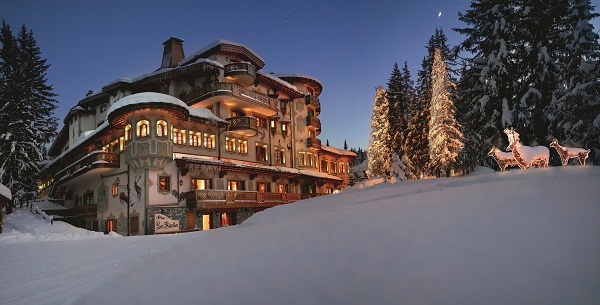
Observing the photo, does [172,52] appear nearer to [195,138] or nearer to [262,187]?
[195,138]

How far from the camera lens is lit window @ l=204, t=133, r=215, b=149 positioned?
3238 centimetres

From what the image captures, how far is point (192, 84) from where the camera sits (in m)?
35.2

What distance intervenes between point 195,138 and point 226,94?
5257 mm

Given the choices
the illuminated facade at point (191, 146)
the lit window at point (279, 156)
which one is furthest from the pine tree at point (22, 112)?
the lit window at point (279, 156)

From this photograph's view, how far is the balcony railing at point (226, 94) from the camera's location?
106 ft

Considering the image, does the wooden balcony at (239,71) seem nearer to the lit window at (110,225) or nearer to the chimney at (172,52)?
the chimney at (172,52)

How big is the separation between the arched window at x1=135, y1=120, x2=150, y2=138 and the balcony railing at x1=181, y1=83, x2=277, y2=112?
6786mm

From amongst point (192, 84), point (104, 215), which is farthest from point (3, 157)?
point (192, 84)

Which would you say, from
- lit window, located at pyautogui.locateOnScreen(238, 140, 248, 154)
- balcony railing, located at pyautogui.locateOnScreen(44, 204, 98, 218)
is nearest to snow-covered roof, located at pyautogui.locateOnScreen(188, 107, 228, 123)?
lit window, located at pyautogui.locateOnScreen(238, 140, 248, 154)

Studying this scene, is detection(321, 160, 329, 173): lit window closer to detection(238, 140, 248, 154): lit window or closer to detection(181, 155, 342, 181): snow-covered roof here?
detection(181, 155, 342, 181): snow-covered roof

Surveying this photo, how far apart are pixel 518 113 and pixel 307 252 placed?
23868 mm

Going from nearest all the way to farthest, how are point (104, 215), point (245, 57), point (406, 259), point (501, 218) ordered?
point (406, 259) < point (501, 218) < point (104, 215) < point (245, 57)

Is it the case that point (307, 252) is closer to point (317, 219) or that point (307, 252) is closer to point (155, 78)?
point (317, 219)

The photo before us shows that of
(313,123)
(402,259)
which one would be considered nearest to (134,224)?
(313,123)
